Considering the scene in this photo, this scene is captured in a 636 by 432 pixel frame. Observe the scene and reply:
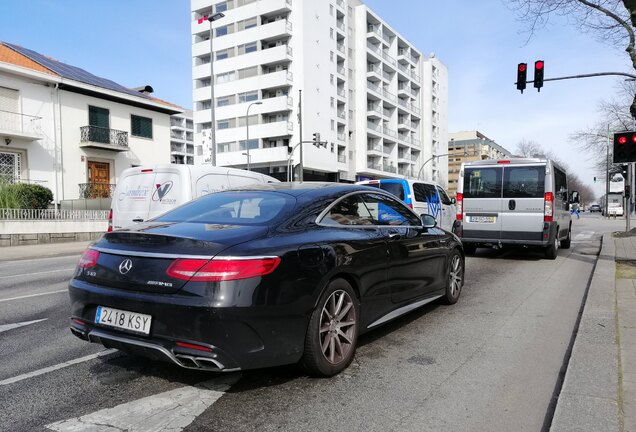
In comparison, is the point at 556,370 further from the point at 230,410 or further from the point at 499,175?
the point at 499,175

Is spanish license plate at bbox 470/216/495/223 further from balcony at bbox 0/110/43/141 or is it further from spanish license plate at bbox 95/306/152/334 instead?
balcony at bbox 0/110/43/141

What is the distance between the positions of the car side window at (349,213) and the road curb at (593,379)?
2.05 meters

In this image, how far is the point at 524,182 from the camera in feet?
34.4

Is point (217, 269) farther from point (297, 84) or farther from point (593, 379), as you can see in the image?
point (297, 84)

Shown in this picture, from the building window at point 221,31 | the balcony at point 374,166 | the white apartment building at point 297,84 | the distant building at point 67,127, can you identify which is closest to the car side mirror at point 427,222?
the distant building at point 67,127

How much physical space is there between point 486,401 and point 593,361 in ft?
4.13

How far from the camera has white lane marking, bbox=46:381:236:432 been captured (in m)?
2.82

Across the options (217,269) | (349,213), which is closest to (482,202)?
(349,213)

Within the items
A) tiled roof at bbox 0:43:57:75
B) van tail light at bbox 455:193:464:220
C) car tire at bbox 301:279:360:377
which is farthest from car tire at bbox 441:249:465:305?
tiled roof at bbox 0:43:57:75

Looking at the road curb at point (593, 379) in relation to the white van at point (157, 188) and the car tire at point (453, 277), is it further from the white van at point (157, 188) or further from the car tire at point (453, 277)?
the white van at point (157, 188)

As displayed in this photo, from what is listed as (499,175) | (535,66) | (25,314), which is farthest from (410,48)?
(25,314)

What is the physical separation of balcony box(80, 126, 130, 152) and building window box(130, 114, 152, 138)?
3.22ft

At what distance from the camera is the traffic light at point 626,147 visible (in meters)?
8.80

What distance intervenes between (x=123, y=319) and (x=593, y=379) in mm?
3408
